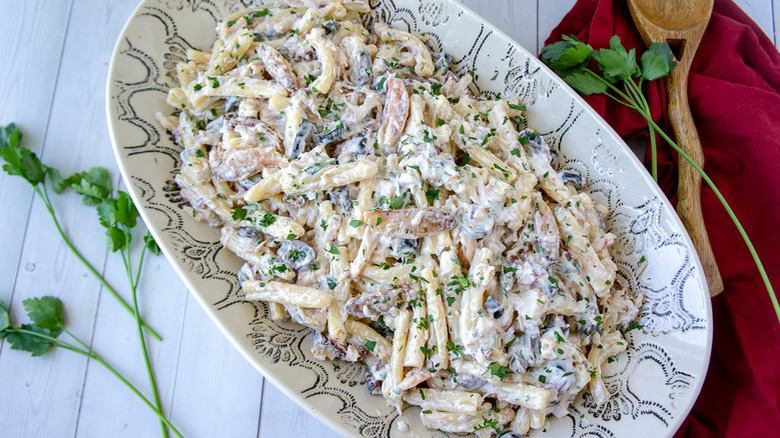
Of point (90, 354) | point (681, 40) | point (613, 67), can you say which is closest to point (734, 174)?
point (681, 40)

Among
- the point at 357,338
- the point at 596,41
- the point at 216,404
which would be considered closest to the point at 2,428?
the point at 216,404

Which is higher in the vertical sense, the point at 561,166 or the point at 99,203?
the point at 561,166

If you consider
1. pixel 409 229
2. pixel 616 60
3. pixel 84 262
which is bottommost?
pixel 84 262

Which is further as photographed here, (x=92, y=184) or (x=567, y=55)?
(x=92, y=184)

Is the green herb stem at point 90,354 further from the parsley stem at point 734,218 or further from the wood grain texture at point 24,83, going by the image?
the parsley stem at point 734,218

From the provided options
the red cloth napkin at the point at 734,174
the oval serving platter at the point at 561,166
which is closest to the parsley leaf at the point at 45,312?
the oval serving platter at the point at 561,166

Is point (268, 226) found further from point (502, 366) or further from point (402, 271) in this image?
point (502, 366)

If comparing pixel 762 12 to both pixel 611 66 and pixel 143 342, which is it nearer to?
pixel 611 66

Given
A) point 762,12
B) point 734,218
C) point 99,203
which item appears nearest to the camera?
point 734,218
